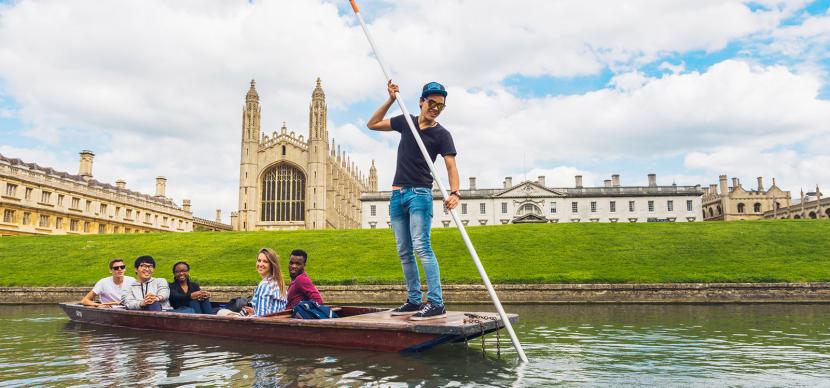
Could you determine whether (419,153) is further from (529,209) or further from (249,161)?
(529,209)

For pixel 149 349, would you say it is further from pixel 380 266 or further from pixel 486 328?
pixel 380 266

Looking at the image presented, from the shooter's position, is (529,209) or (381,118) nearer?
(381,118)

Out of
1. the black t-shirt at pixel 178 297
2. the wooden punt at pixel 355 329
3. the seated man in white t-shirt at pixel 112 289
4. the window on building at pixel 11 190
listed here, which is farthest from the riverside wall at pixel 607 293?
the window on building at pixel 11 190

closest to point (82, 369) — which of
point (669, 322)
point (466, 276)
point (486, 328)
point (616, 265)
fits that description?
point (486, 328)

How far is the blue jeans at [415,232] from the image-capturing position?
648 cm

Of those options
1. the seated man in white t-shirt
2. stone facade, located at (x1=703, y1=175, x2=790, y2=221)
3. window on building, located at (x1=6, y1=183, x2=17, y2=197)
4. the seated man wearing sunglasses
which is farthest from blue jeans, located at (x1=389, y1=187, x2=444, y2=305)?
stone facade, located at (x1=703, y1=175, x2=790, y2=221)

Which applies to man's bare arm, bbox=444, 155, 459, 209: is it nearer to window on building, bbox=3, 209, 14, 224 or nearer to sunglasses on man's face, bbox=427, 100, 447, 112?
sunglasses on man's face, bbox=427, 100, 447, 112

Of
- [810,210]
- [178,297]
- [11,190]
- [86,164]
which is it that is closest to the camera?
[178,297]

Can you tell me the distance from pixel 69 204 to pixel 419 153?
59656mm

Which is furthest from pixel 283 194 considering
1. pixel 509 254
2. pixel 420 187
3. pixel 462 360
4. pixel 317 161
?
pixel 462 360

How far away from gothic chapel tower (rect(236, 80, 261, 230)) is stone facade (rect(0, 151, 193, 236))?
1156cm

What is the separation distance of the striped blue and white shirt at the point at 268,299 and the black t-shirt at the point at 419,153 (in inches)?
105

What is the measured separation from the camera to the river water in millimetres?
5102

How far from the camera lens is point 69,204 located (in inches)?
2131
